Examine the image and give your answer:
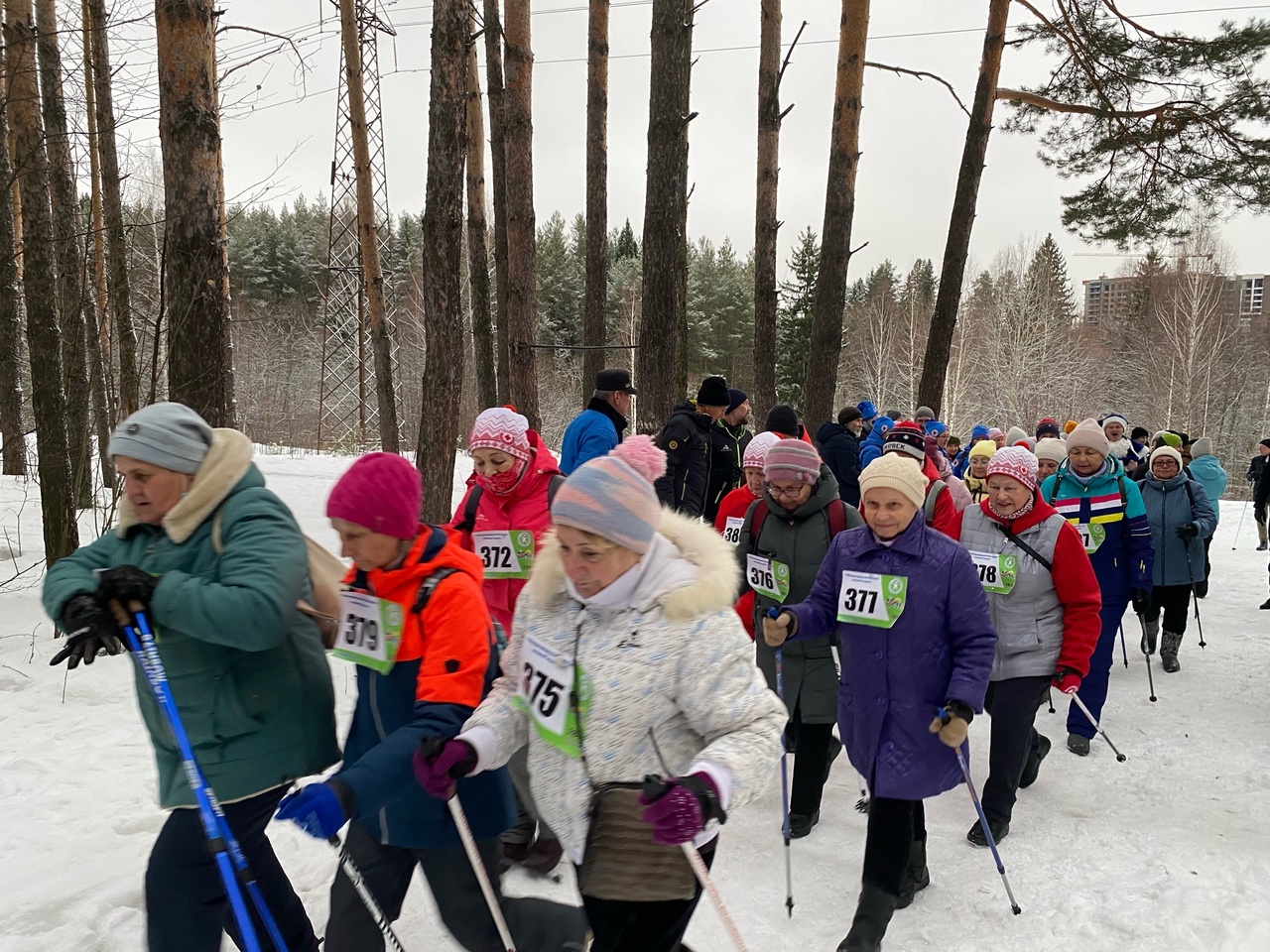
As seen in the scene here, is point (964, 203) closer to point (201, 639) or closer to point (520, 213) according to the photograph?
point (520, 213)

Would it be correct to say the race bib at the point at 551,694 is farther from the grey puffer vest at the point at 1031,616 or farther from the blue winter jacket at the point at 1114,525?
the blue winter jacket at the point at 1114,525

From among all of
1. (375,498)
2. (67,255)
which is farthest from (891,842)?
(67,255)

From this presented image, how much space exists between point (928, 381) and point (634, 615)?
1134cm

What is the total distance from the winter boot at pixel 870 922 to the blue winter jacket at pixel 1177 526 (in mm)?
5980

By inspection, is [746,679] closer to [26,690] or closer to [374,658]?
[374,658]

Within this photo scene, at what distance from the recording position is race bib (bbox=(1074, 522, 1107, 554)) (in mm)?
6062

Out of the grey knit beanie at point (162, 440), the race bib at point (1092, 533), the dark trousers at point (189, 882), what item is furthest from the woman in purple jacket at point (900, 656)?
the race bib at point (1092, 533)

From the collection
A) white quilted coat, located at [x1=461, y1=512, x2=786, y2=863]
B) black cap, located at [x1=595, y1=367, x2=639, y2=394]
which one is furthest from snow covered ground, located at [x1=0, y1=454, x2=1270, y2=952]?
black cap, located at [x1=595, y1=367, x2=639, y2=394]

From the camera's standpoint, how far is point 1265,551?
14664 millimetres

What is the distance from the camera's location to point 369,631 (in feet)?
8.07

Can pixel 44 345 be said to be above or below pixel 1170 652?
above

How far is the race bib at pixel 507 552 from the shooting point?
159 inches

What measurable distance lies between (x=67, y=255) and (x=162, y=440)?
7130 mm

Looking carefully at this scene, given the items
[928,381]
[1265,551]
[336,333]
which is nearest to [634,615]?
[928,381]
